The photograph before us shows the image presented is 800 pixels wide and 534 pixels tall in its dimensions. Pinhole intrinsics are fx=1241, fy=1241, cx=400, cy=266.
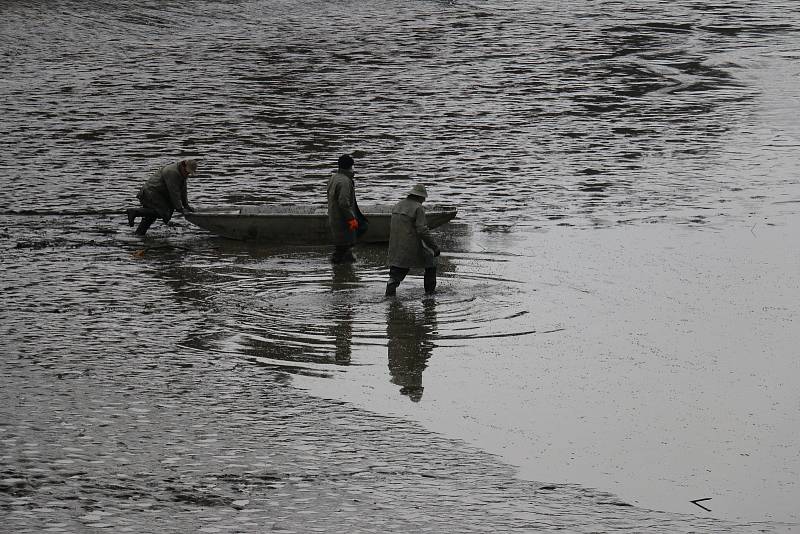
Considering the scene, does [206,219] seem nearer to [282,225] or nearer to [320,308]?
[282,225]

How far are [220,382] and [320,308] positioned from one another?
3.00m

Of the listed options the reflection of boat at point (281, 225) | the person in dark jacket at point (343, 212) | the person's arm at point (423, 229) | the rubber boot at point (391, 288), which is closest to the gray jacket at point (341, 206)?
the person in dark jacket at point (343, 212)

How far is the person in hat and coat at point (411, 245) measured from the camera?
14.7 metres

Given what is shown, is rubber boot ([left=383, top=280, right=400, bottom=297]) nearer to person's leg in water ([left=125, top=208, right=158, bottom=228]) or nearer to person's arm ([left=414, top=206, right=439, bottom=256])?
person's arm ([left=414, top=206, right=439, bottom=256])

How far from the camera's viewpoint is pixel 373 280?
15.8m

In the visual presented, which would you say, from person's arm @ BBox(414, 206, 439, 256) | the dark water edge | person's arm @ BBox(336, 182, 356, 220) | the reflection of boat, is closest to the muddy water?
the dark water edge

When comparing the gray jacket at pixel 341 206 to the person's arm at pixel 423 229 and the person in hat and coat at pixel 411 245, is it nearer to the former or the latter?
the person in hat and coat at pixel 411 245

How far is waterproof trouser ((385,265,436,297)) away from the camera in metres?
14.8

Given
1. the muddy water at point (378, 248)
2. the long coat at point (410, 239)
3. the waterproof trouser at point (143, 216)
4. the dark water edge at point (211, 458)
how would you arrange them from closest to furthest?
the dark water edge at point (211, 458) < the muddy water at point (378, 248) < the long coat at point (410, 239) < the waterproof trouser at point (143, 216)

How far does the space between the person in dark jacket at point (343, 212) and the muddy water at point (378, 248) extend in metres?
0.37

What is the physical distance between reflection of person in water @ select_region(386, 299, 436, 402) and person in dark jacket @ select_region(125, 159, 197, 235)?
18.0 ft

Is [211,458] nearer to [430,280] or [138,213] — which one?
[430,280]

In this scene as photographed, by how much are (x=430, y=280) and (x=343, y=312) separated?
1.38 meters

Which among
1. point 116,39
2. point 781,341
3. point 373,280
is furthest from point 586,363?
point 116,39
